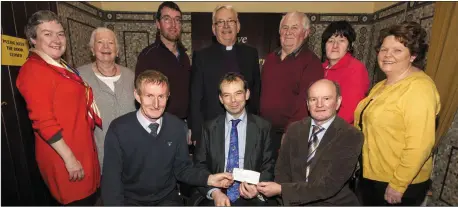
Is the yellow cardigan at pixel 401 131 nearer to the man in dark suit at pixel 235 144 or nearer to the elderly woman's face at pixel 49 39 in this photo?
the man in dark suit at pixel 235 144

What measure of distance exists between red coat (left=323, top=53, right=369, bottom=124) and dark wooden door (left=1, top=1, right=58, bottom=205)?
279 cm

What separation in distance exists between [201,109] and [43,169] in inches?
56.9

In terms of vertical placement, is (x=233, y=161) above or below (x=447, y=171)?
above

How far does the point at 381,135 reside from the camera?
1934 millimetres

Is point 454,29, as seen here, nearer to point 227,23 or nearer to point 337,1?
point 227,23

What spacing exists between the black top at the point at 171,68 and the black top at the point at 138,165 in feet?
2.93

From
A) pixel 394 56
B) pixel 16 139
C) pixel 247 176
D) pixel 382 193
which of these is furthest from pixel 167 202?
pixel 394 56

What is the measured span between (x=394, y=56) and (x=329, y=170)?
101 centimetres

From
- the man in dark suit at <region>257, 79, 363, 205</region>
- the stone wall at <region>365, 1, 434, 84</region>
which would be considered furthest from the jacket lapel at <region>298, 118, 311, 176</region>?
the stone wall at <region>365, 1, 434, 84</region>

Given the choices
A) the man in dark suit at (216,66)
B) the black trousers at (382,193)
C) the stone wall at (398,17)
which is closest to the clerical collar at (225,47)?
the man in dark suit at (216,66)

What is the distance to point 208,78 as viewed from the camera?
2.65 meters

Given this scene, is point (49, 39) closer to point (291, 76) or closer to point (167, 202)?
point (167, 202)

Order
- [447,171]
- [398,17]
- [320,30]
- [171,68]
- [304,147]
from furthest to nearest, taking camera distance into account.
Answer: [320,30], [398,17], [447,171], [171,68], [304,147]

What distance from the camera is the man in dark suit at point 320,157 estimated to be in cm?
182
